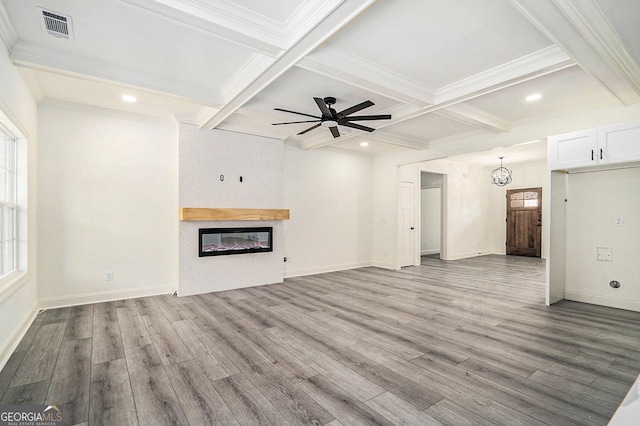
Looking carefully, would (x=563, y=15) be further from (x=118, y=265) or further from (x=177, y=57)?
(x=118, y=265)

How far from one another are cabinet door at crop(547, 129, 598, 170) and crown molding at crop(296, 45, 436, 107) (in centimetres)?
191

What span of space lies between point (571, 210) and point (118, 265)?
663 cm

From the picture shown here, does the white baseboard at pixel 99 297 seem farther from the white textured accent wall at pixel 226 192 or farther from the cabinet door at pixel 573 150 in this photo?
the cabinet door at pixel 573 150

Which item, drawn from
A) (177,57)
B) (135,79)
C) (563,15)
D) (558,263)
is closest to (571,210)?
(558,263)

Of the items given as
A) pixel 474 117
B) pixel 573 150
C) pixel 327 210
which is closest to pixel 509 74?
pixel 474 117

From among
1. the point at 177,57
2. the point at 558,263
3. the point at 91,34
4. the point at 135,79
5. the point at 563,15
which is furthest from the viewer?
the point at 558,263

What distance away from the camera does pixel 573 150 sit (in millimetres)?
→ 4098

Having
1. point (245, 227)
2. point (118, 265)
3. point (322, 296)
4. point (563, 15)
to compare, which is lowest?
point (322, 296)

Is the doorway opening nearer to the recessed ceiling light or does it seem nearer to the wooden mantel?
the wooden mantel

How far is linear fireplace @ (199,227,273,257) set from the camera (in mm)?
4984

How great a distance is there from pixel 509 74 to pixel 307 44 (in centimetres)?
215

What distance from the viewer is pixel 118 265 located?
452cm

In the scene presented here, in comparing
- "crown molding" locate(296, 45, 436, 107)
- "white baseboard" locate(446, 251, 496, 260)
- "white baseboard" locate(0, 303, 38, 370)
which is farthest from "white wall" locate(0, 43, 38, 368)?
"white baseboard" locate(446, 251, 496, 260)

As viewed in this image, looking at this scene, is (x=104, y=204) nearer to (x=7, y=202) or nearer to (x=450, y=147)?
(x=7, y=202)
